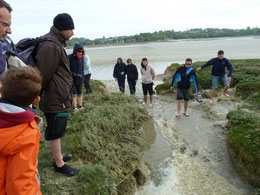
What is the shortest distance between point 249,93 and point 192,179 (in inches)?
227

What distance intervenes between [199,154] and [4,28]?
15.3ft

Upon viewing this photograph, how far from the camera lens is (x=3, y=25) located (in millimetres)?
1894

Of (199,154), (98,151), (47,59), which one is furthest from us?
(199,154)

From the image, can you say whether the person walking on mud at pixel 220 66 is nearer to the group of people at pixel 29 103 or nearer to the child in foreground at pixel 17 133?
the group of people at pixel 29 103

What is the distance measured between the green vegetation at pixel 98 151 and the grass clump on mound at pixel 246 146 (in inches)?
84.3

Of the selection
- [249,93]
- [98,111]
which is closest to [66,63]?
[98,111]

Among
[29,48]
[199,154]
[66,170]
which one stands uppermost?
[29,48]

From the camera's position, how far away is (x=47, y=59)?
2236 mm

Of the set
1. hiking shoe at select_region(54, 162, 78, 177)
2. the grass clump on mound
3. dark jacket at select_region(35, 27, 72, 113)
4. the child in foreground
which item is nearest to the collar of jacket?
dark jacket at select_region(35, 27, 72, 113)

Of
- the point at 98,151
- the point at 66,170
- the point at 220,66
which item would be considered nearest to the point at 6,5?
the point at 66,170

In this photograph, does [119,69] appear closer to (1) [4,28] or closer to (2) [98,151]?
(2) [98,151]

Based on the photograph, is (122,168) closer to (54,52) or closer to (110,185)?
(110,185)

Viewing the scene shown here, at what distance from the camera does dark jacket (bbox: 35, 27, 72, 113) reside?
7.33ft

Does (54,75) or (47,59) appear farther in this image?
(54,75)
